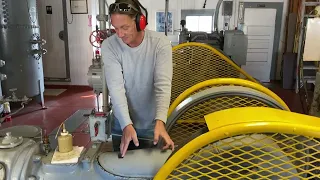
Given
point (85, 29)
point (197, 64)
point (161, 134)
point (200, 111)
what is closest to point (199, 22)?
point (85, 29)

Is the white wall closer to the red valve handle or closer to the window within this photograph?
the window

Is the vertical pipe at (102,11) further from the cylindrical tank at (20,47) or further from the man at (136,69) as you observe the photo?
the cylindrical tank at (20,47)

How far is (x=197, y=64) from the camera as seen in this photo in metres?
2.86

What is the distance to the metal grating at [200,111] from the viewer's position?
1696mm

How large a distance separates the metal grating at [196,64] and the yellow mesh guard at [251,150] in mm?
1913

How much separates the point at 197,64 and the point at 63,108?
2.98m

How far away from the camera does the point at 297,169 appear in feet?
2.90

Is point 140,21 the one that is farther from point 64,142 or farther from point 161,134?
point 64,142

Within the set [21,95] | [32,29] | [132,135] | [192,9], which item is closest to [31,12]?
[32,29]

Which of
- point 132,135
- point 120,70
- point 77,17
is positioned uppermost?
point 77,17

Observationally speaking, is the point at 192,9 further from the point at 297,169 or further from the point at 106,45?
the point at 297,169

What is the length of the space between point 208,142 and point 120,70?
778 millimetres

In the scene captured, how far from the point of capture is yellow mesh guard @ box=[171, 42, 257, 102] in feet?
9.31

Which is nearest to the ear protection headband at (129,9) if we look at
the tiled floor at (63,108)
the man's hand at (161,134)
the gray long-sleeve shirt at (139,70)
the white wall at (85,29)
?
the gray long-sleeve shirt at (139,70)
